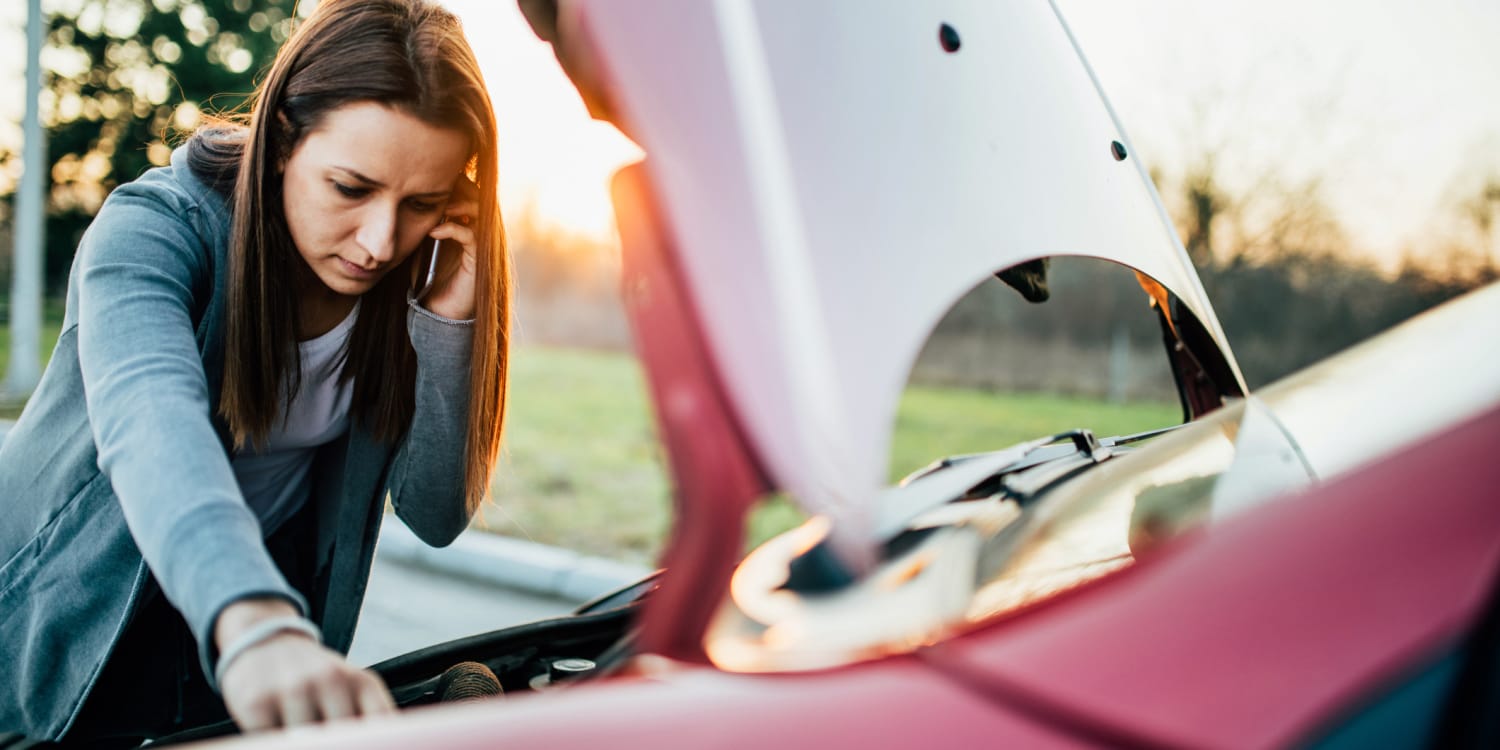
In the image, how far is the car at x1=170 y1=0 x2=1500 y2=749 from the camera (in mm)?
635

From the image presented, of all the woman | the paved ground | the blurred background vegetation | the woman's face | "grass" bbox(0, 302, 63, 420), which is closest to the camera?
the woman

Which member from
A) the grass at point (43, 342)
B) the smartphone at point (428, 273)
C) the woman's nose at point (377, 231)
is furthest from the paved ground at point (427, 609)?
the woman's nose at point (377, 231)

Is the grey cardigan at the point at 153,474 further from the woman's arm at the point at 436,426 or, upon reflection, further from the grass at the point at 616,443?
the grass at the point at 616,443

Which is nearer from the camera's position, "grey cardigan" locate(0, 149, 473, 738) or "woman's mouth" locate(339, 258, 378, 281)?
"grey cardigan" locate(0, 149, 473, 738)

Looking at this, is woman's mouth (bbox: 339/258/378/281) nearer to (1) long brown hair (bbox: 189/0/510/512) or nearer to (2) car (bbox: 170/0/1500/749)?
(1) long brown hair (bbox: 189/0/510/512)

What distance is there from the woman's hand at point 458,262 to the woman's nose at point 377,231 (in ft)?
0.50

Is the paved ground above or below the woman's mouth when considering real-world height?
below

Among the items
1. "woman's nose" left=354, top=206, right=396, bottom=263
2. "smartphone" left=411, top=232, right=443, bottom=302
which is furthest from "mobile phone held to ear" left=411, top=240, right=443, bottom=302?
"woman's nose" left=354, top=206, right=396, bottom=263

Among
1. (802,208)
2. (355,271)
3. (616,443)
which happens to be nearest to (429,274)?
(355,271)

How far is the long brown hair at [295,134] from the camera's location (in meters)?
1.43

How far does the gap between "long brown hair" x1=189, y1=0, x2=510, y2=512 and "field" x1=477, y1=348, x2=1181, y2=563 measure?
0.43 metres

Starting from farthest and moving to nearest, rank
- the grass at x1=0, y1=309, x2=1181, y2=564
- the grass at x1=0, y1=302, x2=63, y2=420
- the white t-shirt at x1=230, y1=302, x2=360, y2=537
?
the grass at x1=0, y1=302, x2=63, y2=420
the grass at x1=0, y1=309, x2=1181, y2=564
the white t-shirt at x1=230, y1=302, x2=360, y2=537

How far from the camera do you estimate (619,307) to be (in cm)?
385

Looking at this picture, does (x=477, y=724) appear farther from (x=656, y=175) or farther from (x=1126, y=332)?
(x=1126, y=332)
